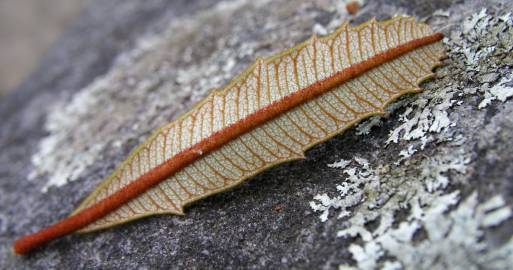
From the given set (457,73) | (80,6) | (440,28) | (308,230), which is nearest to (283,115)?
(308,230)

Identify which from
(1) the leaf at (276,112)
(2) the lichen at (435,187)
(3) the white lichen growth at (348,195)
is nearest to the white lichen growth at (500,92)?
(2) the lichen at (435,187)

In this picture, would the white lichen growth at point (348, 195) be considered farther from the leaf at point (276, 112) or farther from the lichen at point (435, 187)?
the leaf at point (276, 112)

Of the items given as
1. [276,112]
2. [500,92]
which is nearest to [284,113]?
[276,112]

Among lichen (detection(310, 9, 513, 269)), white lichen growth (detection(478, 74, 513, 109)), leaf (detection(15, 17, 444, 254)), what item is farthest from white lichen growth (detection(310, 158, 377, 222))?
white lichen growth (detection(478, 74, 513, 109))

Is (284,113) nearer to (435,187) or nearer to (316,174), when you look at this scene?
(316,174)

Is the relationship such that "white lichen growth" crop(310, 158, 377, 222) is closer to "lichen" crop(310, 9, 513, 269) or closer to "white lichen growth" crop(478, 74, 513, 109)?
"lichen" crop(310, 9, 513, 269)
